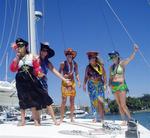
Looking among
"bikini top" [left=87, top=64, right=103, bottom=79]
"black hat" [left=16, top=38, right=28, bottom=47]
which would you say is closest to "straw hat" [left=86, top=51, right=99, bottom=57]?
"bikini top" [left=87, top=64, right=103, bottom=79]

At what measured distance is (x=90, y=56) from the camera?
329 inches

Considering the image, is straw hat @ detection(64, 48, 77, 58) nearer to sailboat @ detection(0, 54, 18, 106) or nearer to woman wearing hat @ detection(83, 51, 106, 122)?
woman wearing hat @ detection(83, 51, 106, 122)

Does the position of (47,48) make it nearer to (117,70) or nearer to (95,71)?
(95,71)

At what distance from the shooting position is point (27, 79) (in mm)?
6898

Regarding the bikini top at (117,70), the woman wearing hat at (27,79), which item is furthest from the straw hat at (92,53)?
the woman wearing hat at (27,79)

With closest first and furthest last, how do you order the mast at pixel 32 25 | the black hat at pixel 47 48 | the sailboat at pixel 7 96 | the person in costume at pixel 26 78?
the person in costume at pixel 26 78 → the black hat at pixel 47 48 → the mast at pixel 32 25 → the sailboat at pixel 7 96

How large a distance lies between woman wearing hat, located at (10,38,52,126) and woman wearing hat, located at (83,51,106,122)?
172 centimetres

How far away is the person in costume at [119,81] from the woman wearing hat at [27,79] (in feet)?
5.89

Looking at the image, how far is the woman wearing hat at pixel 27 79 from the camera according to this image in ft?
22.6

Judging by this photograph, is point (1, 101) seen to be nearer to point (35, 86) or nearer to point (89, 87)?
point (89, 87)

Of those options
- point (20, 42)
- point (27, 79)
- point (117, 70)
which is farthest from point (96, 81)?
point (20, 42)

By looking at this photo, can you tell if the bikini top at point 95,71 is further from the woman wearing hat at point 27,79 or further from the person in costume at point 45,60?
the woman wearing hat at point 27,79

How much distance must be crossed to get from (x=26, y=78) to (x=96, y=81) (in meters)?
2.03

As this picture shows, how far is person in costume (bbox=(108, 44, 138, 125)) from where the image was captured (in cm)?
793
